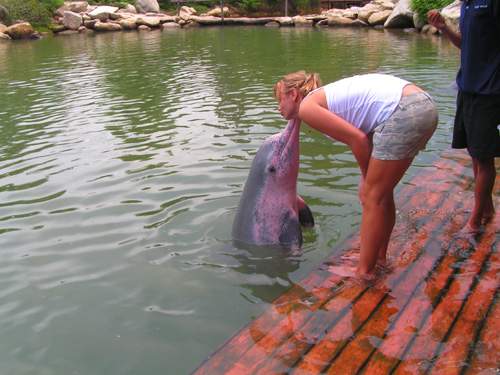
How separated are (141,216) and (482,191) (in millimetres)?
3452

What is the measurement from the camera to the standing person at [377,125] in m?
3.30

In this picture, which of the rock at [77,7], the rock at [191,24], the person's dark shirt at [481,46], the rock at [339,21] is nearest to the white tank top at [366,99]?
the person's dark shirt at [481,46]

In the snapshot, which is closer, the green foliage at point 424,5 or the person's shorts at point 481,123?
the person's shorts at point 481,123

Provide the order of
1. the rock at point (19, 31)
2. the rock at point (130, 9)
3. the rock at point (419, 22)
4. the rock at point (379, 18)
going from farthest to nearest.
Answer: the rock at point (130, 9) < the rock at point (19, 31) < the rock at point (379, 18) < the rock at point (419, 22)

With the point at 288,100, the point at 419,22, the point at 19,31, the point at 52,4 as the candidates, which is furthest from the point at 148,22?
the point at 288,100

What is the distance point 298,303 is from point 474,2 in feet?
7.85

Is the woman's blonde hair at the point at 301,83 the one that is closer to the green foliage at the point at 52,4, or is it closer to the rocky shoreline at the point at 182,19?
the rocky shoreline at the point at 182,19

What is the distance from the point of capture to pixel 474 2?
12.3 feet

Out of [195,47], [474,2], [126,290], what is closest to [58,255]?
[126,290]

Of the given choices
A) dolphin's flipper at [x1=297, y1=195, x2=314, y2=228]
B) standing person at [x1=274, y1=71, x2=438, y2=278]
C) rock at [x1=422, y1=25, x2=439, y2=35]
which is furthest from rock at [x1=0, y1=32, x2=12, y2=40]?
standing person at [x1=274, y1=71, x2=438, y2=278]

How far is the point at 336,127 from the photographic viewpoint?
3.40m

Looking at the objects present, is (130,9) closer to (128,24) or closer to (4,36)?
(128,24)

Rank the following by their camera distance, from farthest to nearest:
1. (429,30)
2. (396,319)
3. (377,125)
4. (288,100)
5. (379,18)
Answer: (379,18) < (429,30) < (288,100) < (377,125) < (396,319)

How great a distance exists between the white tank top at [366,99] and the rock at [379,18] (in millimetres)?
27887
